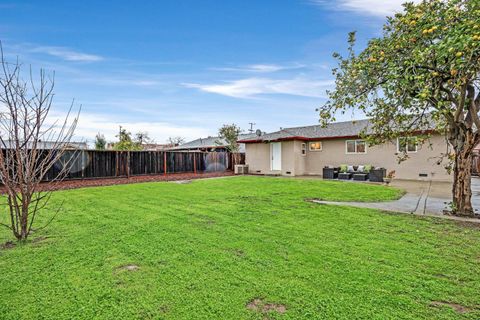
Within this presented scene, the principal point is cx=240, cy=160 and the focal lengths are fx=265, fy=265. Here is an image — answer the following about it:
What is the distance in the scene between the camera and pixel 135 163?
16234 millimetres

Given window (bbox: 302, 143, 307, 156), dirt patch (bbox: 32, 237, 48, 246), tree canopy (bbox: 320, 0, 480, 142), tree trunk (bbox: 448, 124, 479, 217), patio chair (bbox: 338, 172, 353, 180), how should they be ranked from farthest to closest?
window (bbox: 302, 143, 307, 156)
patio chair (bbox: 338, 172, 353, 180)
tree trunk (bbox: 448, 124, 479, 217)
tree canopy (bbox: 320, 0, 480, 142)
dirt patch (bbox: 32, 237, 48, 246)

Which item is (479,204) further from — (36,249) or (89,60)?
(89,60)

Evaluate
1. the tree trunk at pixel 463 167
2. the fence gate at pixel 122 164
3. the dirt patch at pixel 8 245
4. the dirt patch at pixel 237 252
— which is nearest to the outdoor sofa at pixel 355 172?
the tree trunk at pixel 463 167

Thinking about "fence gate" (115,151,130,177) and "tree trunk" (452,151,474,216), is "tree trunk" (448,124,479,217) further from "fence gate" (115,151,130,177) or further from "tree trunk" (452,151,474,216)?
"fence gate" (115,151,130,177)

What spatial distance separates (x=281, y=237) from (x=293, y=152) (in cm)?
1392

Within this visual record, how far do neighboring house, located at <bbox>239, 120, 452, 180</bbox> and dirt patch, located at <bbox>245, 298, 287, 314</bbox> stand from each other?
14.6 meters

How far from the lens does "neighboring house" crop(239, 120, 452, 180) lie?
14977 millimetres

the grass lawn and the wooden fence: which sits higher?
the wooden fence

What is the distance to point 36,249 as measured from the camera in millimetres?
4008

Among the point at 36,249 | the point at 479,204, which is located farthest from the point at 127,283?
the point at 479,204

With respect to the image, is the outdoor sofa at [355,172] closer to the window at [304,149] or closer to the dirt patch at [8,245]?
the window at [304,149]

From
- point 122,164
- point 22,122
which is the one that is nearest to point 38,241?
point 22,122

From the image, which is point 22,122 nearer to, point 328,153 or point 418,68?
point 418,68

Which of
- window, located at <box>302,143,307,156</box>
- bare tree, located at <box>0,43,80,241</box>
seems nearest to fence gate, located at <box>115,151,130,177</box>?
bare tree, located at <box>0,43,80,241</box>
